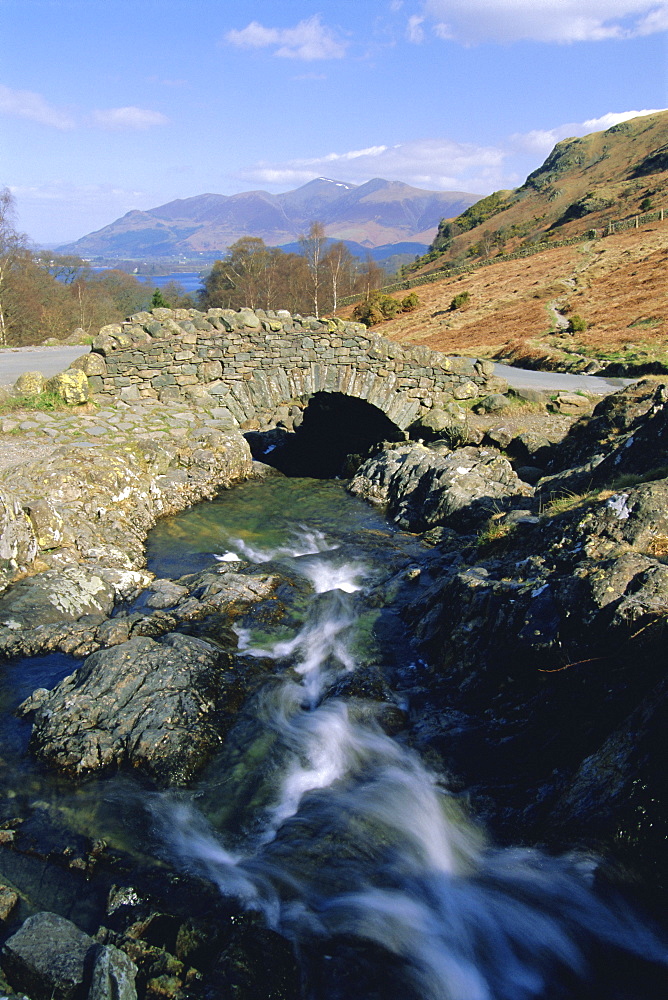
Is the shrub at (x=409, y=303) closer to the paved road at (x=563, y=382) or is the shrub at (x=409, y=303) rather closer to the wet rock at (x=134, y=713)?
the paved road at (x=563, y=382)

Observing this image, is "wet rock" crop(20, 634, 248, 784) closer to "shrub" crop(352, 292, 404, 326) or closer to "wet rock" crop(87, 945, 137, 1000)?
"wet rock" crop(87, 945, 137, 1000)

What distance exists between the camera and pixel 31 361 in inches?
691

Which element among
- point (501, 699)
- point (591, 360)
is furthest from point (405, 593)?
point (591, 360)

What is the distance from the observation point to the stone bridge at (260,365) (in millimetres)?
13133

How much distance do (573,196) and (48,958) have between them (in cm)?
9013

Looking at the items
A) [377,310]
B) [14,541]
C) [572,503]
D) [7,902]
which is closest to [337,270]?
[377,310]

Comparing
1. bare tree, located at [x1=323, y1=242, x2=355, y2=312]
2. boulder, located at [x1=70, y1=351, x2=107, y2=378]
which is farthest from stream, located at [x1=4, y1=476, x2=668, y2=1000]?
bare tree, located at [x1=323, y1=242, x2=355, y2=312]

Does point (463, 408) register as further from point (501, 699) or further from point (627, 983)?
point (627, 983)

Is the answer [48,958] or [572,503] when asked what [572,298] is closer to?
[572,503]

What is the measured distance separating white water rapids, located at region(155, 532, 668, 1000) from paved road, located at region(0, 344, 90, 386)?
1215 centimetres

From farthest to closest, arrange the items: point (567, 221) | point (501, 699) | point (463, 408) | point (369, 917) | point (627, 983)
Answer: point (567, 221) < point (463, 408) < point (501, 699) < point (369, 917) < point (627, 983)

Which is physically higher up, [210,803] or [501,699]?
[501,699]

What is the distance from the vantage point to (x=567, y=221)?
2467 inches

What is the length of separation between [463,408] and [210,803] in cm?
1237
